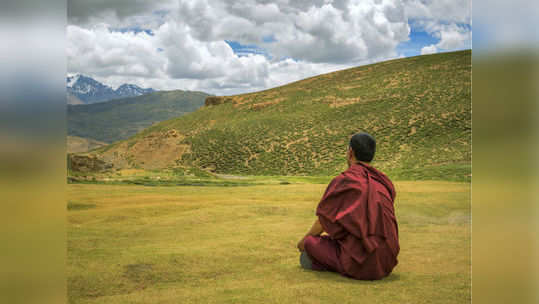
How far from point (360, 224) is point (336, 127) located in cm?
4321

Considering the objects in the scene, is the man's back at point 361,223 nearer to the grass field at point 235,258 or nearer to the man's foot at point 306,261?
the grass field at point 235,258

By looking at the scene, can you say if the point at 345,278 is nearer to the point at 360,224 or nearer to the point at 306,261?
the point at 306,261

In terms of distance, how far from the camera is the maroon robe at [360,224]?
4.72m

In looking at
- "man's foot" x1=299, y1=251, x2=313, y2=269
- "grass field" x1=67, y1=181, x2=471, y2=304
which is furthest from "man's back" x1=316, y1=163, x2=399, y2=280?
"man's foot" x1=299, y1=251, x2=313, y2=269

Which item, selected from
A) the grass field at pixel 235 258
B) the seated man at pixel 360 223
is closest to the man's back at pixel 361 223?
the seated man at pixel 360 223

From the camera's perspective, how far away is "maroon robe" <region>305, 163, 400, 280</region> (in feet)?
15.5

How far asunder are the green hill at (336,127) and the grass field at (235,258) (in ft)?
67.5

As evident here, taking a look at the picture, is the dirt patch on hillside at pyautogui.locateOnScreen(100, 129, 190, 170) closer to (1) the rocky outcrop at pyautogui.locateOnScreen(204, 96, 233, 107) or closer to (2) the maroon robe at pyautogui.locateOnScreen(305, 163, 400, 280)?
(1) the rocky outcrop at pyautogui.locateOnScreen(204, 96, 233, 107)

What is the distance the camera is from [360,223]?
4652 mm

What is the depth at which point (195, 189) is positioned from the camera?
20.1m
